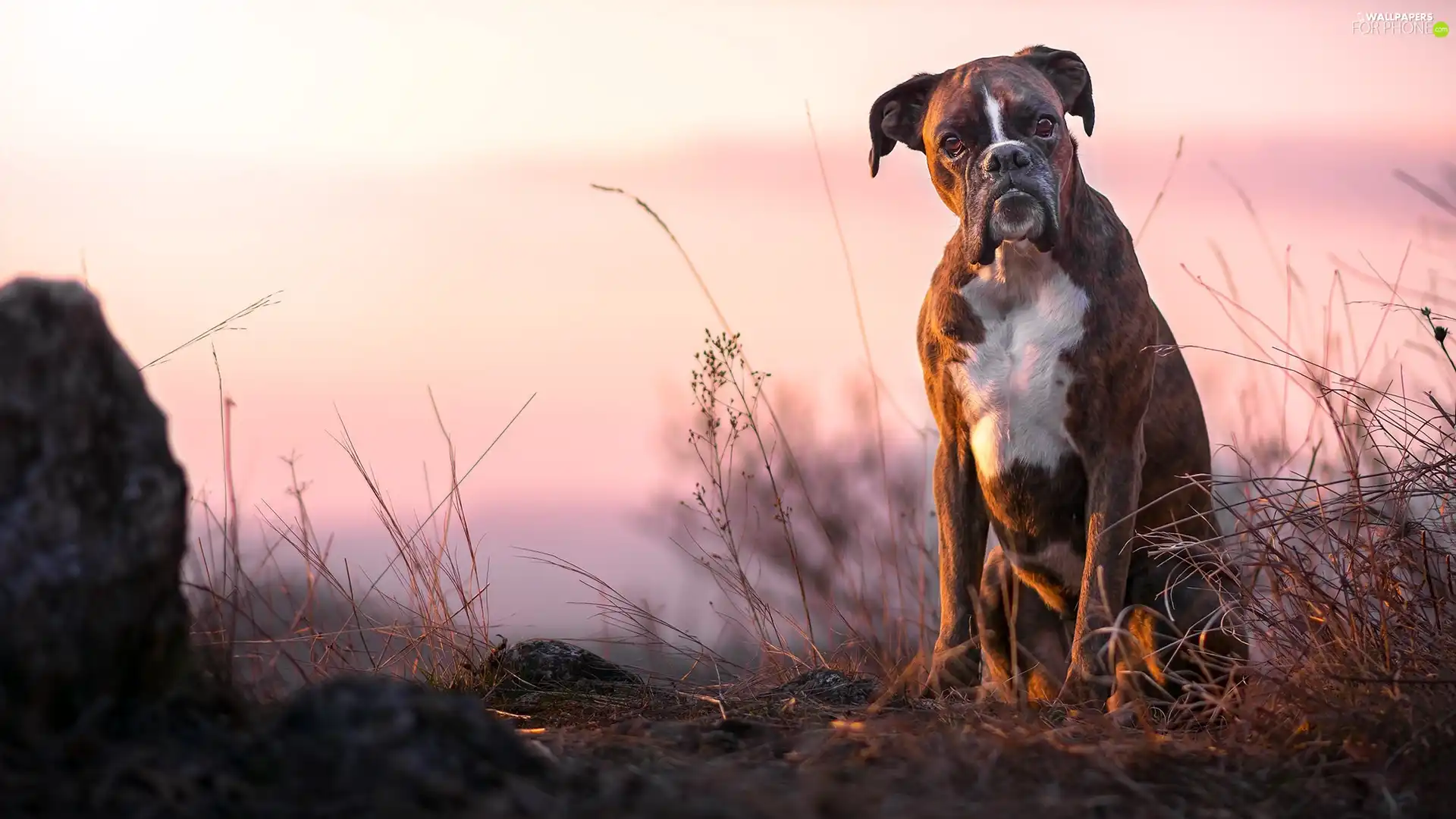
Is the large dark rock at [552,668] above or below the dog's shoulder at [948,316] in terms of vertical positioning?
below

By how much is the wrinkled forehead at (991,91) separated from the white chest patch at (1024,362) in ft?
1.75

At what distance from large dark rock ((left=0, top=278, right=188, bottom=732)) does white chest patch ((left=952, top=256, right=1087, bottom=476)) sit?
2.67m

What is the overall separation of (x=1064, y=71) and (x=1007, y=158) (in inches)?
28.9

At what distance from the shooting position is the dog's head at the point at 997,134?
4145 mm

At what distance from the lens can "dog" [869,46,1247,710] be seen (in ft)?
14.0

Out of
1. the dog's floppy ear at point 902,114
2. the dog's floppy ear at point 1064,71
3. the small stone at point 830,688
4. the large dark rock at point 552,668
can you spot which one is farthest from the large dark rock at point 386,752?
the dog's floppy ear at point 1064,71

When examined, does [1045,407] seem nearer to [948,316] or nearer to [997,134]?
[948,316]

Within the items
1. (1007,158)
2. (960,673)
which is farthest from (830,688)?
(1007,158)

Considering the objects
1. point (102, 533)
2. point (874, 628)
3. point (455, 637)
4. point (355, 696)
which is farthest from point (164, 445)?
point (874, 628)

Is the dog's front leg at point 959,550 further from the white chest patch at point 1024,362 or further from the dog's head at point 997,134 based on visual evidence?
the dog's head at point 997,134

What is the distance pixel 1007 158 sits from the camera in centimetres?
415

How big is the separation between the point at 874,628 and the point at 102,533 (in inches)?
135

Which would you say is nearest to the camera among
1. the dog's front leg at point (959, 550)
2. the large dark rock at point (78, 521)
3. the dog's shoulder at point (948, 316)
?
the large dark rock at point (78, 521)

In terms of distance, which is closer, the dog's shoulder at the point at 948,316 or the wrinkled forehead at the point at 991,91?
the wrinkled forehead at the point at 991,91
